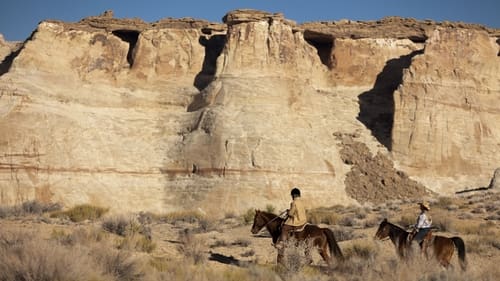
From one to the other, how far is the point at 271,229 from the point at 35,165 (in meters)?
19.0

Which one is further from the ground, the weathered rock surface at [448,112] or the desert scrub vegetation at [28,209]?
the weathered rock surface at [448,112]

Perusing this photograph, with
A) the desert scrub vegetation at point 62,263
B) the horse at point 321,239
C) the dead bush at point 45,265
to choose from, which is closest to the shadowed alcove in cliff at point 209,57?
the horse at point 321,239

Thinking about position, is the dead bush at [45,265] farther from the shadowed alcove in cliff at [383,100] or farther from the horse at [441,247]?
the shadowed alcove in cliff at [383,100]

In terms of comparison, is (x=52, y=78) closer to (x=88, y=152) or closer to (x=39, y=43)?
(x=39, y=43)

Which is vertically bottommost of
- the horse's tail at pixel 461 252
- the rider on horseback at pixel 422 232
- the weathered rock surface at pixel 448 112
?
the horse's tail at pixel 461 252

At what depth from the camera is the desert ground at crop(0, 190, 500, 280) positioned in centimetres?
1043

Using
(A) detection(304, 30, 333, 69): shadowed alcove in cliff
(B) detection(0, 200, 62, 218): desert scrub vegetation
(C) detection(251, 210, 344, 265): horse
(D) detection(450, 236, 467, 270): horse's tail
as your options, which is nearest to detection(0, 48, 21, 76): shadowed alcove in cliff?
(B) detection(0, 200, 62, 218): desert scrub vegetation

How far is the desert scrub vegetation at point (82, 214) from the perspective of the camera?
2442 cm

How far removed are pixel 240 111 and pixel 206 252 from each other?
17.6 meters

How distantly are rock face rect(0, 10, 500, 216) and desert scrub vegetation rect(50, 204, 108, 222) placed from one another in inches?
131

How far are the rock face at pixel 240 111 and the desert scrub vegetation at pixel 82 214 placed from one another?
333 cm

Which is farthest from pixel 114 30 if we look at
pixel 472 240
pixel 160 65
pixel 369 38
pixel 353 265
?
pixel 353 265

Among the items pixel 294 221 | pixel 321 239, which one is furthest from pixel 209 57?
pixel 321 239

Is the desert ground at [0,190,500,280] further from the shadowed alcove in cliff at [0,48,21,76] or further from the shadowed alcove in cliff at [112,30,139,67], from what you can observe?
the shadowed alcove in cliff at [112,30,139,67]
